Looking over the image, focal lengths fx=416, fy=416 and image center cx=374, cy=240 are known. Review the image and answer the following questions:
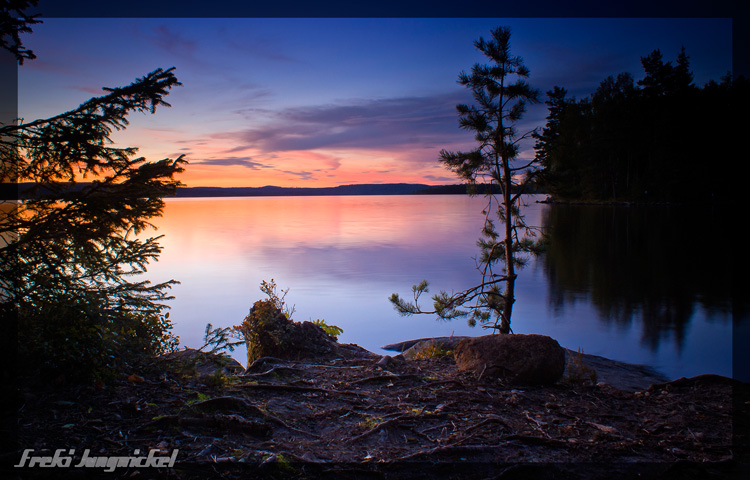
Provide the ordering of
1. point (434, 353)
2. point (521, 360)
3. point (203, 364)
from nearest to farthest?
1. point (521, 360)
2. point (203, 364)
3. point (434, 353)

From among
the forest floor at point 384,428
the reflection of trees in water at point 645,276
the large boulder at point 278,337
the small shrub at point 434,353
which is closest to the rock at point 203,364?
the forest floor at point 384,428

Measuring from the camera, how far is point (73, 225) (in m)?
4.27

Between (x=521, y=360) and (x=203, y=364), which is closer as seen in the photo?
(x=521, y=360)

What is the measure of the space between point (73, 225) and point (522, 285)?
1573 centimetres

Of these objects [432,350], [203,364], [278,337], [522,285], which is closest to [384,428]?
[278,337]

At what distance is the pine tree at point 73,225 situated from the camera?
4141mm

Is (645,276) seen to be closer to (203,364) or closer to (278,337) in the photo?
(278,337)

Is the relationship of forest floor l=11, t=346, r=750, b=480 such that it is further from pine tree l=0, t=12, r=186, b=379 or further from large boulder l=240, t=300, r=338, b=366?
large boulder l=240, t=300, r=338, b=366

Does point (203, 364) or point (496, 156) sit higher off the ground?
point (496, 156)

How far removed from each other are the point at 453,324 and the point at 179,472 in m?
9.48

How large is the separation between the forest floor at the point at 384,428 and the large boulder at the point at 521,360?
0.60 feet

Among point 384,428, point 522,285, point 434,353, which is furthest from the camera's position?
point 522,285

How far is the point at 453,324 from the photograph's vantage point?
11.8 m

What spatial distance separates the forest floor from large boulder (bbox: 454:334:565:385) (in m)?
0.18
